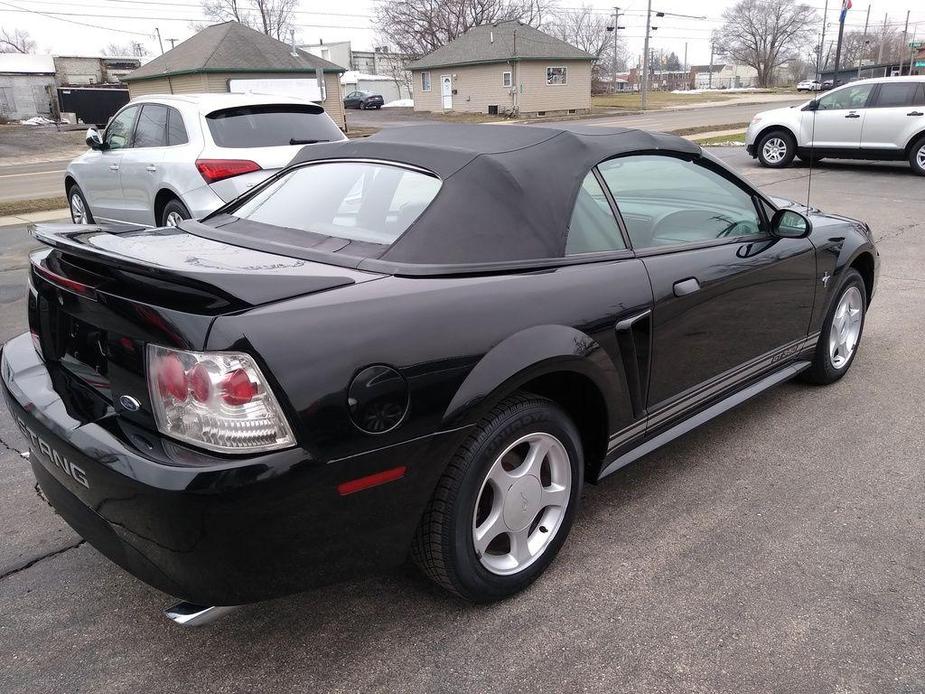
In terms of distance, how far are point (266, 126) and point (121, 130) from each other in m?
2.08

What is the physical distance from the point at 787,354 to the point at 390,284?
96.9 inches

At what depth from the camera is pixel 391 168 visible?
284 cm

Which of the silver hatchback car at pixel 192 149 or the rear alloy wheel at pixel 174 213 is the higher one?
the silver hatchback car at pixel 192 149

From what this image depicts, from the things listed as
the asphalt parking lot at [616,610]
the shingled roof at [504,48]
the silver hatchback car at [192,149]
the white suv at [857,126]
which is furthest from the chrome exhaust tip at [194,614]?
the shingled roof at [504,48]

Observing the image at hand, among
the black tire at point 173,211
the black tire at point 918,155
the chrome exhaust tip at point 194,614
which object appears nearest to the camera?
the chrome exhaust tip at point 194,614

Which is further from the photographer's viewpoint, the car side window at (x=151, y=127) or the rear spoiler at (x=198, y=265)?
the car side window at (x=151, y=127)

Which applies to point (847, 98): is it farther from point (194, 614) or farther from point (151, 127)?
point (194, 614)

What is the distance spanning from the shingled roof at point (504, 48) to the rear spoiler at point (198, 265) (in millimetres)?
43158

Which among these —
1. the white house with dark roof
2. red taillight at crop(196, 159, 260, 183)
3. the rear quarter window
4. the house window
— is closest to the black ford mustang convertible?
red taillight at crop(196, 159, 260, 183)

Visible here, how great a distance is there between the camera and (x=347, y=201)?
284 centimetres

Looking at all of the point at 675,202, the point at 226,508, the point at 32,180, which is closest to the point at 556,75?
the point at 32,180

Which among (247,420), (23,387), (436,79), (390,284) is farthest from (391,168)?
(436,79)

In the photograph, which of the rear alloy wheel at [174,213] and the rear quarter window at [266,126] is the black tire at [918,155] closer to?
the rear quarter window at [266,126]

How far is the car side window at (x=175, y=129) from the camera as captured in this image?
705 cm
